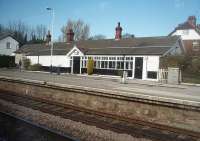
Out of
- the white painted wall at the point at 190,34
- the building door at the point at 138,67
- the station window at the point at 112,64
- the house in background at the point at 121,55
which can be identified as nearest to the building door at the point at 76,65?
the house in background at the point at 121,55

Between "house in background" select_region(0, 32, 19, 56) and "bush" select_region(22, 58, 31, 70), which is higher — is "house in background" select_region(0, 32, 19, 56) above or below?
above

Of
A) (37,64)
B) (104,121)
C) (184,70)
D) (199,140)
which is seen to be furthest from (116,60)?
(199,140)

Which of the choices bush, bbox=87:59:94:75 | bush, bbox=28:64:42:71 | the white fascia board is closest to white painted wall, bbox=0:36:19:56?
bush, bbox=28:64:42:71

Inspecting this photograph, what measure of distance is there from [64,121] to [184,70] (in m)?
19.5

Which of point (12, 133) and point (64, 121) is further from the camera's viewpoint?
point (64, 121)

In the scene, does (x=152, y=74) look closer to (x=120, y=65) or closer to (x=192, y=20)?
(x=120, y=65)

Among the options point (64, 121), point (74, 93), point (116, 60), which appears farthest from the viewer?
point (116, 60)

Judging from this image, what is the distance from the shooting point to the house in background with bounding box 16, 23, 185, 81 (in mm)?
28969

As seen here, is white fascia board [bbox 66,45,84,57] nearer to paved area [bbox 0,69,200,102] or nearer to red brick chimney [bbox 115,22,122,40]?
red brick chimney [bbox 115,22,122,40]

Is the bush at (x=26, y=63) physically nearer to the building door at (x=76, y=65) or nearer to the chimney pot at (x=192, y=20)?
the building door at (x=76, y=65)

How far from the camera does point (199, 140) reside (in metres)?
9.12

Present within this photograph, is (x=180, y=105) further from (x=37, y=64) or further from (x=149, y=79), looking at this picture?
(x=37, y=64)

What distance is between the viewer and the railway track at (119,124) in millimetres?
9516

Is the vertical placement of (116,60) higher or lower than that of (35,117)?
higher
